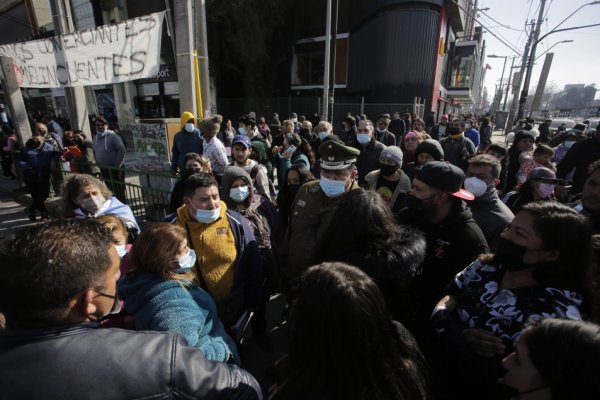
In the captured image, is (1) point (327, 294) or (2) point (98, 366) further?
(1) point (327, 294)

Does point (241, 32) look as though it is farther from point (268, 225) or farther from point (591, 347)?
point (591, 347)

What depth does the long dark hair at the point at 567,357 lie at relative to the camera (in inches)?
33.6

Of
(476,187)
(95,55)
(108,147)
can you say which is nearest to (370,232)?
(476,187)

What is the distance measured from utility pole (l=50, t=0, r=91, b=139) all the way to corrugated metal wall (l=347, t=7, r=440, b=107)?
14226mm

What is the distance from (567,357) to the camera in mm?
900

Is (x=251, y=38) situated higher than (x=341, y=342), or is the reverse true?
(x=251, y=38)

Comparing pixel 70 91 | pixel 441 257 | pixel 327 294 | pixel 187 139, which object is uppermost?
pixel 70 91

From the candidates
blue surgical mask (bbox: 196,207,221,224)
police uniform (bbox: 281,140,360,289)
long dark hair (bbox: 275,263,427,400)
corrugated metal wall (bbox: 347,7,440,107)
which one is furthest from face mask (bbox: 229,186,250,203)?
corrugated metal wall (bbox: 347,7,440,107)

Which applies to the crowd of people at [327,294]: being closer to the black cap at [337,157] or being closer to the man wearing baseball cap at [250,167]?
the black cap at [337,157]

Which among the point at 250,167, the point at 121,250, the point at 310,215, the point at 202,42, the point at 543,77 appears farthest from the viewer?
the point at 543,77

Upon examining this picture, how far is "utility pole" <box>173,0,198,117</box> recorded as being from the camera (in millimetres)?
5000

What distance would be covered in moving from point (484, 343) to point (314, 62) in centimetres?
2032

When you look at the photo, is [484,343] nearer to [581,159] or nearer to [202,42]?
[581,159]

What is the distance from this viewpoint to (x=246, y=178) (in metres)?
2.96
